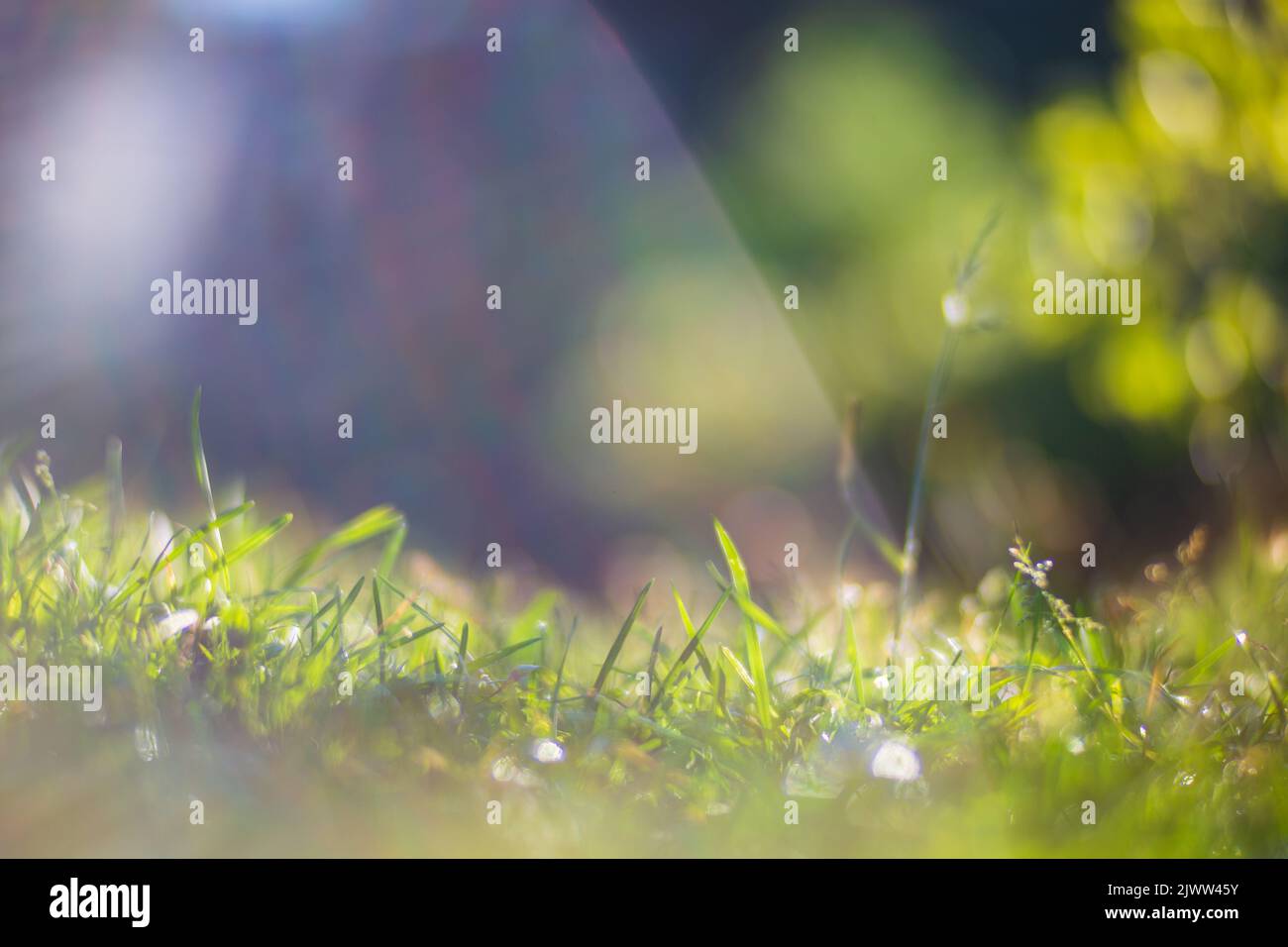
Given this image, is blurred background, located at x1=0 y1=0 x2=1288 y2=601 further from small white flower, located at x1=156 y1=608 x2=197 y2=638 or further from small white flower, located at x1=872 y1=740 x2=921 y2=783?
small white flower, located at x1=156 y1=608 x2=197 y2=638

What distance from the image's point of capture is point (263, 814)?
801mm

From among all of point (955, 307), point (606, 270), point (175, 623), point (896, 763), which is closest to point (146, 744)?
point (175, 623)

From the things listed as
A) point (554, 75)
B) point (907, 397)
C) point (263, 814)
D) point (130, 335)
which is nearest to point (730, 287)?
point (907, 397)

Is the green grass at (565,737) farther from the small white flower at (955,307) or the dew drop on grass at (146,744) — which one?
the small white flower at (955,307)

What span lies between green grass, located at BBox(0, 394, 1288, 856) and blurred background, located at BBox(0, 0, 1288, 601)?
1.55 metres

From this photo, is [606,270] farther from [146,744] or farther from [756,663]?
[146,744]

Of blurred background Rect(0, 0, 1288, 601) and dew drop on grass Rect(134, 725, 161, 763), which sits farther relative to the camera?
blurred background Rect(0, 0, 1288, 601)

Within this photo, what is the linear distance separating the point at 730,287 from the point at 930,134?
84cm

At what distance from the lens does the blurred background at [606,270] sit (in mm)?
2736

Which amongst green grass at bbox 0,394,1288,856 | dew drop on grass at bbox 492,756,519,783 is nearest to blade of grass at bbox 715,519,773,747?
green grass at bbox 0,394,1288,856

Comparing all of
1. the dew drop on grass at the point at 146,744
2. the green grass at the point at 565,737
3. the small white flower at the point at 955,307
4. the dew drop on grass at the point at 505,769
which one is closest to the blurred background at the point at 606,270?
the small white flower at the point at 955,307

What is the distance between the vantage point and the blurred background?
2.74 metres

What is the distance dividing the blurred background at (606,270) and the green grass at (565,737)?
1.55m
